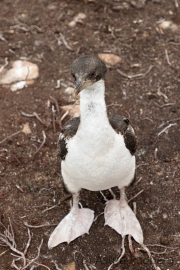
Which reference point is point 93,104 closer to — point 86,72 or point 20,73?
point 86,72

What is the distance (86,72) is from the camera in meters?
3.17

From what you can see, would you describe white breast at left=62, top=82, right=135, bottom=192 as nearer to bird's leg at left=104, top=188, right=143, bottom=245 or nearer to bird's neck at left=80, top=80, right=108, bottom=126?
bird's neck at left=80, top=80, right=108, bottom=126

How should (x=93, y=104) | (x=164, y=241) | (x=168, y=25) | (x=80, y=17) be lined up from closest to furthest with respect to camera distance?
(x=93, y=104) < (x=164, y=241) < (x=168, y=25) < (x=80, y=17)

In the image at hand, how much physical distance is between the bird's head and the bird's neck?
0.25 feet

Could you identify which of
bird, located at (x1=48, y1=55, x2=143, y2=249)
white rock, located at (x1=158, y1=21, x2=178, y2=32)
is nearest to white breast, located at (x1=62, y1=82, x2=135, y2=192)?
bird, located at (x1=48, y1=55, x2=143, y2=249)

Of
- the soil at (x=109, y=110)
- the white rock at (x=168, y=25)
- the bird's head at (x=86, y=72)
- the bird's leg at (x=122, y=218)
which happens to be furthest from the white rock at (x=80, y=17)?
the bird's head at (x=86, y=72)

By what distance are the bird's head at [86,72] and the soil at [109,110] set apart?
4.75ft

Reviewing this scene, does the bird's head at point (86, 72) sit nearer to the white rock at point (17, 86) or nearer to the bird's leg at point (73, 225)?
the bird's leg at point (73, 225)

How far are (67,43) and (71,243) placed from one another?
312 centimetres

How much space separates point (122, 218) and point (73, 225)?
19.3 inches

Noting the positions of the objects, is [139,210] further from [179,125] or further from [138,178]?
[179,125]

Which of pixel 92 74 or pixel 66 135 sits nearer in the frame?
pixel 92 74

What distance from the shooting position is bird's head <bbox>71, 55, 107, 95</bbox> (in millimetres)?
3133

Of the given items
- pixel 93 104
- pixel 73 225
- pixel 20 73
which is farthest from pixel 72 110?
pixel 93 104
